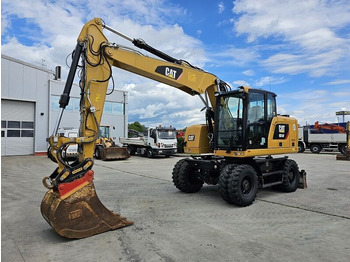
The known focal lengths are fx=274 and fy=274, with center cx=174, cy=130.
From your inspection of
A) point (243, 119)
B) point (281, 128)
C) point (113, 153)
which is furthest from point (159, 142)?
point (243, 119)

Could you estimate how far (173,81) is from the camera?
6633 millimetres

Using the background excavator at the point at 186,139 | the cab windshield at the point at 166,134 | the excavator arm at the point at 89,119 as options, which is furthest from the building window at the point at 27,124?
the excavator arm at the point at 89,119

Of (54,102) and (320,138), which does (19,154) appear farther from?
(320,138)

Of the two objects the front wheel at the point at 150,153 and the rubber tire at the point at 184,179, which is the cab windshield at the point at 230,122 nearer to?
the rubber tire at the point at 184,179

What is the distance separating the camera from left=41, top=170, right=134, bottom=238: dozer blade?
4227mm

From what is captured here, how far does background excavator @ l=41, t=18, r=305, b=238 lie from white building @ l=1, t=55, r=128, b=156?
1823 centimetres

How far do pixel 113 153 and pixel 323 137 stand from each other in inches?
732

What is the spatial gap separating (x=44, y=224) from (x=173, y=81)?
4.10 meters

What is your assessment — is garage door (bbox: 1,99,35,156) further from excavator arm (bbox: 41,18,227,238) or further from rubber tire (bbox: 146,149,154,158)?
excavator arm (bbox: 41,18,227,238)

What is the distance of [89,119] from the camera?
Answer: 5.20 metres

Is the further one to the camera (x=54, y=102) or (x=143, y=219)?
(x=54, y=102)

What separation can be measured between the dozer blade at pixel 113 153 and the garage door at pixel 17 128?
7342 millimetres

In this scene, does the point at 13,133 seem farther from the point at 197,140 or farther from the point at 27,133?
the point at 197,140

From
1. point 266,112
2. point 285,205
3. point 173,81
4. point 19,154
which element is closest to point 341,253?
point 285,205
